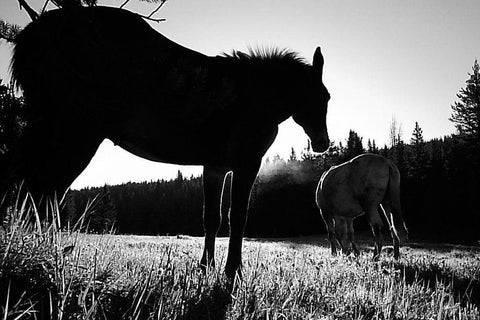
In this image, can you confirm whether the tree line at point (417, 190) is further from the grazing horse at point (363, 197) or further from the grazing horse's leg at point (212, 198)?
the grazing horse's leg at point (212, 198)

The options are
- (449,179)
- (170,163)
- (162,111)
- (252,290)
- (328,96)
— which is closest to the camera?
(252,290)

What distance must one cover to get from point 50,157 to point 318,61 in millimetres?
3623

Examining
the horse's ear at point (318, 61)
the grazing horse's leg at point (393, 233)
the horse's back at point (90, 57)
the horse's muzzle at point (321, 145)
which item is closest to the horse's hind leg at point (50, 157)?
the horse's back at point (90, 57)

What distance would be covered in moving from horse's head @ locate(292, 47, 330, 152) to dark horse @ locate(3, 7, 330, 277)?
0.24 ft

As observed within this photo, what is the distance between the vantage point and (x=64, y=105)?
3.03 meters

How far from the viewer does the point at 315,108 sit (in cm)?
502

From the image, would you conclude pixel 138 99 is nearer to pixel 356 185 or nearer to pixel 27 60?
Answer: pixel 27 60

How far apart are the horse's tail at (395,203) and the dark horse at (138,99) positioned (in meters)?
5.80

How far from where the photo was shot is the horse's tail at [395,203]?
892 centimetres

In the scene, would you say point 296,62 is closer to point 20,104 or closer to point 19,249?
point 20,104

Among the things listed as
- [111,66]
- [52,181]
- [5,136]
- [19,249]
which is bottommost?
[19,249]

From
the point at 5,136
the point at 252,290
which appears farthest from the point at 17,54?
the point at 252,290

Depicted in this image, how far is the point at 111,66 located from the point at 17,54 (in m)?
0.86

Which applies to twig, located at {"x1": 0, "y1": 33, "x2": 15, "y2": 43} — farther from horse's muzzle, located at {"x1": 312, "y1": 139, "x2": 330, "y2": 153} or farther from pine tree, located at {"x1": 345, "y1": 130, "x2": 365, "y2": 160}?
pine tree, located at {"x1": 345, "y1": 130, "x2": 365, "y2": 160}
